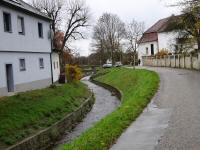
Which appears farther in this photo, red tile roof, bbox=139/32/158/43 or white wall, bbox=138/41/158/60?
red tile roof, bbox=139/32/158/43

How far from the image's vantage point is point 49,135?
16297 millimetres

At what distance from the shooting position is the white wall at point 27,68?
25.9 m

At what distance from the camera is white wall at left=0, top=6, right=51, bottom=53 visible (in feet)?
85.5

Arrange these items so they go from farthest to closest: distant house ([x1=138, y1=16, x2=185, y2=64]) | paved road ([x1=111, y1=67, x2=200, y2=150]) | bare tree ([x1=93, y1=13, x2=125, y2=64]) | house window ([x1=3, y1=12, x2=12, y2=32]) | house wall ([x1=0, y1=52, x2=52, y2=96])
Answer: bare tree ([x1=93, y1=13, x2=125, y2=64])
distant house ([x1=138, y1=16, x2=185, y2=64])
house window ([x1=3, y1=12, x2=12, y2=32])
house wall ([x1=0, y1=52, x2=52, y2=96])
paved road ([x1=111, y1=67, x2=200, y2=150])

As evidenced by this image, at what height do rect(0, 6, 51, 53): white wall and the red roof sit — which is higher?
the red roof

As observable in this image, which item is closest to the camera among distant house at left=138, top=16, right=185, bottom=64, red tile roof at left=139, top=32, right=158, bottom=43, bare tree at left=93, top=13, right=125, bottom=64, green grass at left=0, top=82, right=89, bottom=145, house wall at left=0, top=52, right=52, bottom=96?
green grass at left=0, top=82, right=89, bottom=145

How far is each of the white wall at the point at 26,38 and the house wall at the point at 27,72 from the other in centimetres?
48

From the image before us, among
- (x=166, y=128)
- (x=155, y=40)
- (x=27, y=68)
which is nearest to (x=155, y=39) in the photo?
(x=155, y=40)

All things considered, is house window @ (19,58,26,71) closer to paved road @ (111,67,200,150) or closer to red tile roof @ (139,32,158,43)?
paved road @ (111,67,200,150)

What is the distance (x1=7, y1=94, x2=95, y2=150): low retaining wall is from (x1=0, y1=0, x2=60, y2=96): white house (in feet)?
22.8

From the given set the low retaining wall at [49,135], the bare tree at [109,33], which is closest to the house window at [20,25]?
the low retaining wall at [49,135]

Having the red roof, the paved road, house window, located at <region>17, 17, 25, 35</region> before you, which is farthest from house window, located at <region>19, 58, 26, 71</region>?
the red roof

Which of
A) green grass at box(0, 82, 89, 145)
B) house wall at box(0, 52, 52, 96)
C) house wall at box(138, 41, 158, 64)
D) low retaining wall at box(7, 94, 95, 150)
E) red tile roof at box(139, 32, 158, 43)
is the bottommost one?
low retaining wall at box(7, 94, 95, 150)

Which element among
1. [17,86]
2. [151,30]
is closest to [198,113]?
Answer: [17,86]
